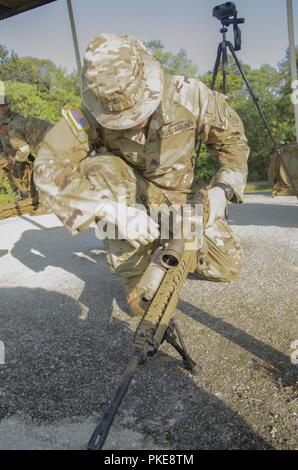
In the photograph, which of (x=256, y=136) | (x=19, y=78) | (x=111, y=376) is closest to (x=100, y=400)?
(x=111, y=376)

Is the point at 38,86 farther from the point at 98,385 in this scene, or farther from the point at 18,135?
the point at 98,385

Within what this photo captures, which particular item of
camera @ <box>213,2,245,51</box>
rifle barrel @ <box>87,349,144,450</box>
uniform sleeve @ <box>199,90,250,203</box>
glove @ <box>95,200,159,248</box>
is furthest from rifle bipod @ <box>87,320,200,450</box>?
camera @ <box>213,2,245,51</box>

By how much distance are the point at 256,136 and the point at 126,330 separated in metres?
10.1

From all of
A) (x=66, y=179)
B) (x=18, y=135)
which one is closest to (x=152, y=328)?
(x=66, y=179)

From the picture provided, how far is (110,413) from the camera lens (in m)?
1.20

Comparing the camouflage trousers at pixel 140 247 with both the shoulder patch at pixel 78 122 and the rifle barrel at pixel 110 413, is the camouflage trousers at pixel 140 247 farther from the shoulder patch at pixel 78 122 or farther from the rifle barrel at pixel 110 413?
the rifle barrel at pixel 110 413

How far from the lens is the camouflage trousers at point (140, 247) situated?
9.45 feet

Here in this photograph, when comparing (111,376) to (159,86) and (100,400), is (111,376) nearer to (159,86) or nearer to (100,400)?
(100,400)

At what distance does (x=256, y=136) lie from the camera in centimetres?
1154

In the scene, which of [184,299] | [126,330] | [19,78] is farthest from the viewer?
[19,78]

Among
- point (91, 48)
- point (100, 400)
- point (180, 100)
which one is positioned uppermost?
point (91, 48)

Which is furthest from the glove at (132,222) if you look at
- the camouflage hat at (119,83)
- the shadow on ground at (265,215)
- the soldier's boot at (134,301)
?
the shadow on ground at (265,215)

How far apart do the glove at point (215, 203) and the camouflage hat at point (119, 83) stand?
1.99ft

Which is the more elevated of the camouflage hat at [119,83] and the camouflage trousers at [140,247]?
the camouflage hat at [119,83]
